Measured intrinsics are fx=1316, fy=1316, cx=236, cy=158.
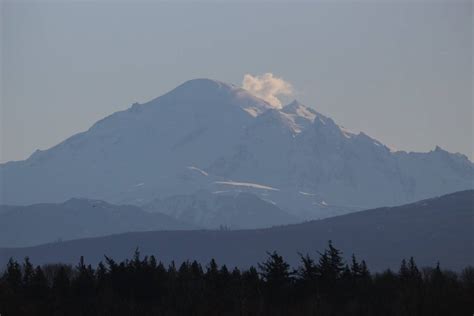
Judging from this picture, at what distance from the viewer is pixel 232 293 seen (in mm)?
124688

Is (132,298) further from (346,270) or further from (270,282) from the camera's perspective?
(346,270)

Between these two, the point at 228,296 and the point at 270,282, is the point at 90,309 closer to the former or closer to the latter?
the point at 228,296

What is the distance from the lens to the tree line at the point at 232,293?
4407 inches

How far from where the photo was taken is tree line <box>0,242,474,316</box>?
111938mm

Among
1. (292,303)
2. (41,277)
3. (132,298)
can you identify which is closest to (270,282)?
(292,303)

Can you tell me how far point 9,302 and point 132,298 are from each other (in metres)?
20.2

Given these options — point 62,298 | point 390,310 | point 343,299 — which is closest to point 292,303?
point 343,299

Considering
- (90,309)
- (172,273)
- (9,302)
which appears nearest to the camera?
(9,302)

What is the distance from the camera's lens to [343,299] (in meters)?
127

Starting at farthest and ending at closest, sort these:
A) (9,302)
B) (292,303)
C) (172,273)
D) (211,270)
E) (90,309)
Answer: (172,273), (211,270), (292,303), (90,309), (9,302)

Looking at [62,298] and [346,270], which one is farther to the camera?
[346,270]

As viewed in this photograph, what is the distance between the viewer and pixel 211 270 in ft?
448

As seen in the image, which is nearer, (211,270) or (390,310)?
(390,310)

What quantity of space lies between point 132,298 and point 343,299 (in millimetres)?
20655
